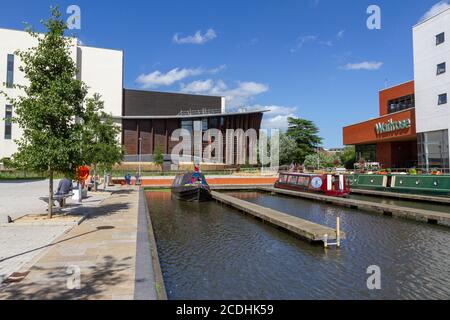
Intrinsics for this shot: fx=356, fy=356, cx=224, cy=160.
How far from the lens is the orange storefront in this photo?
143ft

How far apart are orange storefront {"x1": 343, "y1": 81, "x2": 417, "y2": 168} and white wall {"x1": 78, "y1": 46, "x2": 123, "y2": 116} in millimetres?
47460

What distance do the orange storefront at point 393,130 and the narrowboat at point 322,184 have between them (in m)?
19.1

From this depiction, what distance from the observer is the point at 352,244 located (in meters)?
12.0

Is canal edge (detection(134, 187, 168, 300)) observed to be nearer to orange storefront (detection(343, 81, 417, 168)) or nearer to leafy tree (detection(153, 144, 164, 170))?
orange storefront (detection(343, 81, 417, 168))

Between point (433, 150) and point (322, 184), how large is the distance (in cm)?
1777

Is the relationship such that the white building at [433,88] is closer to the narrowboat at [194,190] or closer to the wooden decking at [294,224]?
the narrowboat at [194,190]

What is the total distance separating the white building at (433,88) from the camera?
36250mm

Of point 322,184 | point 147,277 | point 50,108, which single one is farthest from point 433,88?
point 147,277

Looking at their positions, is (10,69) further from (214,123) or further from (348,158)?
(348,158)

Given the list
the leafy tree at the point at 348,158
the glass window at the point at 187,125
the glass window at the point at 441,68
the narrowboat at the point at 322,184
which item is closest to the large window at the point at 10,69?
the glass window at the point at 187,125

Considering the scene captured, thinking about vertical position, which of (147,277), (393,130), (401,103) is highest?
(401,103)

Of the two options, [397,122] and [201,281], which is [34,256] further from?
[397,122]

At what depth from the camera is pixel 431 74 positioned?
38.3 meters

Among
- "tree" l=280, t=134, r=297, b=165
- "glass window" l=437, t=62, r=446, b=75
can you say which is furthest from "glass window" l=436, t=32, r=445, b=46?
"tree" l=280, t=134, r=297, b=165
